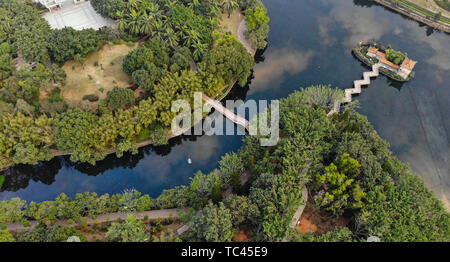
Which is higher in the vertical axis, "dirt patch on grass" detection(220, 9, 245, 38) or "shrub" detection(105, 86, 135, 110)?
"dirt patch on grass" detection(220, 9, 245, 38)

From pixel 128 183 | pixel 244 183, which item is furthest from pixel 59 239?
pixel 244 183

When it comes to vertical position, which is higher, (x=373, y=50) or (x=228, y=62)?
(x=228, y=62)

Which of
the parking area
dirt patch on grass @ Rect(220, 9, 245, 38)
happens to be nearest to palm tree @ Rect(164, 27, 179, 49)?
dirt patch on grass @ Rect(220, 9, 245, 38)

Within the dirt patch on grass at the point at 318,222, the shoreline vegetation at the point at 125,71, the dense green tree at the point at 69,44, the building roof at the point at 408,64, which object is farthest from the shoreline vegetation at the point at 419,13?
the dense green tree at the point at 69,44

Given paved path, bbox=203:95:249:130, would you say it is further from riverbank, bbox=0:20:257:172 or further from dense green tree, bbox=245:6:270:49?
dense green tree, bbox=245:6:270:49

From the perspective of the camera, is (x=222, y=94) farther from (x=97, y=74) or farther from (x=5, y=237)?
(x=5, y=237)

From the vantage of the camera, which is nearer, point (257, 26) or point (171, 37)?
point (171, 37)

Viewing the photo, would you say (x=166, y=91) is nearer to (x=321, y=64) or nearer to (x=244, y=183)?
(x=244, y=183)

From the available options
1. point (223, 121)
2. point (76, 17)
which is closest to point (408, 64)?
point (223, 121)
